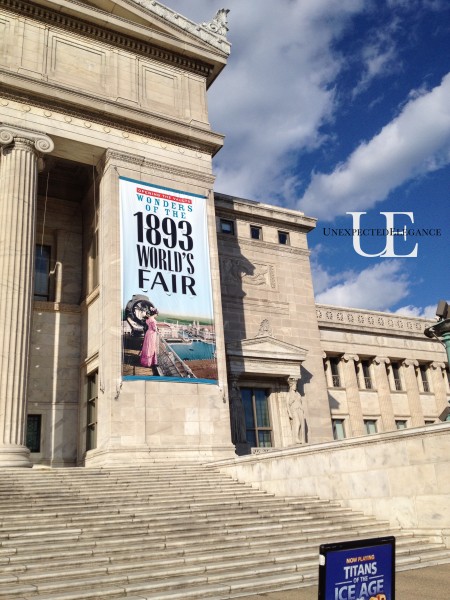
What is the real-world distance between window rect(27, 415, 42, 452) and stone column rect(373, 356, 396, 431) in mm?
19431

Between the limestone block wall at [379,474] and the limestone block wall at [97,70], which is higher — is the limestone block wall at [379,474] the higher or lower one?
the lower one

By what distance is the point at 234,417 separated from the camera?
25.0 metres

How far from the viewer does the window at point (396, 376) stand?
3409cm

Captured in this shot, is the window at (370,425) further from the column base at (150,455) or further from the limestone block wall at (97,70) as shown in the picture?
the limestone block wall at (97,70)

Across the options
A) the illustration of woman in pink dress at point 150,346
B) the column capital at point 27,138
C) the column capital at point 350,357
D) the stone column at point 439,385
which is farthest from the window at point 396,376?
the column capital at point 27,138

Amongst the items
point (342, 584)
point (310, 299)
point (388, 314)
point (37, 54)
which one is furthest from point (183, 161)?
point (342, 584)

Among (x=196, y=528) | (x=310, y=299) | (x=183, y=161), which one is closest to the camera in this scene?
(x=196, y=528)

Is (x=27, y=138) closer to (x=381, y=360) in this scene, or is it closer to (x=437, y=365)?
(x=381, y=360)

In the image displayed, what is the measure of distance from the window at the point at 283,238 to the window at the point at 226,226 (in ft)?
10.8

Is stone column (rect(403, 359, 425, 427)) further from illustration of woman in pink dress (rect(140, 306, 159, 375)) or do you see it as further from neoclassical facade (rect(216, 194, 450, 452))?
illustration of woman in pink dress (rect(140, 306, 159, 375))

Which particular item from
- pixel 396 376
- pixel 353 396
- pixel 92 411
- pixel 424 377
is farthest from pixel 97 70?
pixel 424 377

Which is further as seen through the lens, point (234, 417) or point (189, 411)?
point (234, 417)

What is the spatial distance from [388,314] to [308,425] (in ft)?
37.2

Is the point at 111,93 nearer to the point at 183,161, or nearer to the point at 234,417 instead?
the point at 183,161
